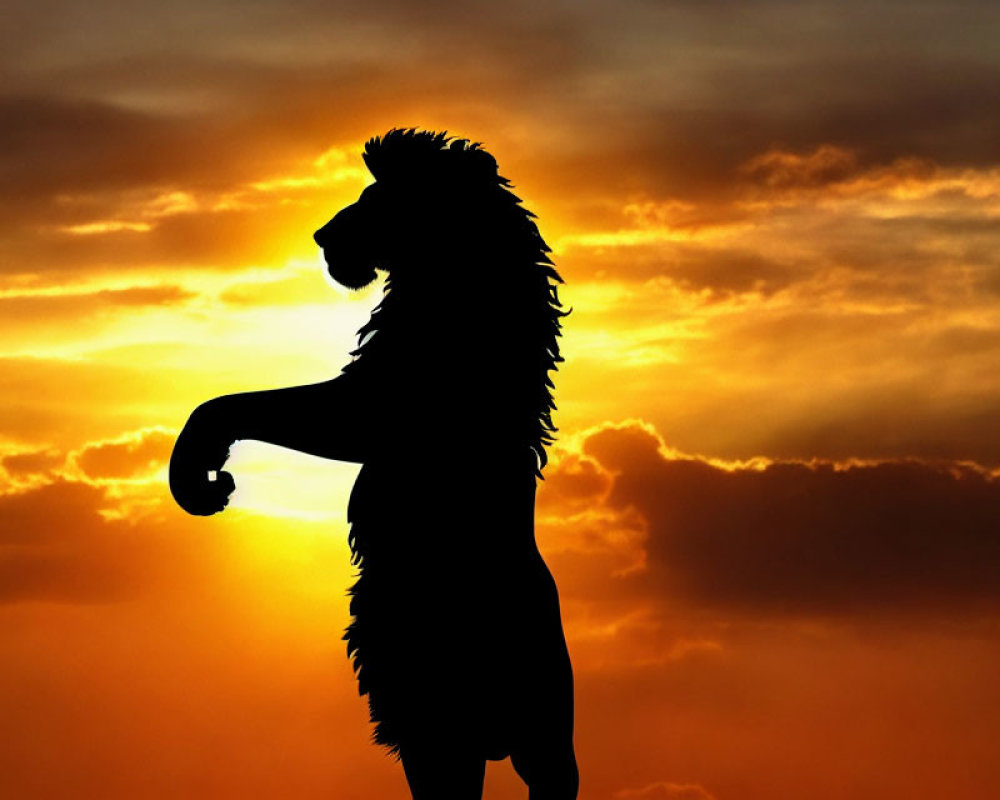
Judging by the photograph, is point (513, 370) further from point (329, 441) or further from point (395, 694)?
point (395, 694)

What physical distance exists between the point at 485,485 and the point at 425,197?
5.27 feet

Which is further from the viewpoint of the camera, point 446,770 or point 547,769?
point 547,769

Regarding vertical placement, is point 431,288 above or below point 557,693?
above

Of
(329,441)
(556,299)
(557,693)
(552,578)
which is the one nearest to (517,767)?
(557,693)

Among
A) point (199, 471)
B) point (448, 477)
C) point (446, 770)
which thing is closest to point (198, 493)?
point (199, 471)

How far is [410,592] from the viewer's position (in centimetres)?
770

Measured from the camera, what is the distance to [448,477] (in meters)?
7.71

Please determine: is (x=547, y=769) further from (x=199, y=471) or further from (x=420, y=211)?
(x=420, y=211)

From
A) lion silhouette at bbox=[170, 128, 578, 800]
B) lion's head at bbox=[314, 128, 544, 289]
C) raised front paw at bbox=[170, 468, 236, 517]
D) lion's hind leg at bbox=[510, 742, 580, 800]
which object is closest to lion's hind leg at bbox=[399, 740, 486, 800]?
lion silhouette at bbox=[170, 128, 578, 800]

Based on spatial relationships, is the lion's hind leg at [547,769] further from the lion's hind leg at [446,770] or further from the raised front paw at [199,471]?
the raised front paw at [199,471]

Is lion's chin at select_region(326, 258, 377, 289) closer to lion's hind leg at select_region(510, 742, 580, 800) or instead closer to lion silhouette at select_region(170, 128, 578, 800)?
lion silhouette at select_region(170, 128, 578, 800)

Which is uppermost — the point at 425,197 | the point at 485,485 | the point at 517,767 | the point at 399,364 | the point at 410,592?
the point at 425,197

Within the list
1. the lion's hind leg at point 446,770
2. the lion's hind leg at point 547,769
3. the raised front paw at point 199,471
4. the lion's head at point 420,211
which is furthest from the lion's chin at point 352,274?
the lion's hind leg at point 547,769

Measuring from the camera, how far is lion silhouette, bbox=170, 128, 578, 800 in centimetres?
767
